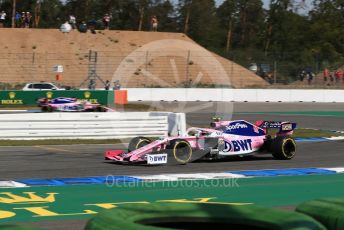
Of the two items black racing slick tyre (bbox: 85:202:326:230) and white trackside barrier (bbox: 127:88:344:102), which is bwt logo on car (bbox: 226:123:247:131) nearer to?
black racing slick tyre (bbox: 85:202:326:230)

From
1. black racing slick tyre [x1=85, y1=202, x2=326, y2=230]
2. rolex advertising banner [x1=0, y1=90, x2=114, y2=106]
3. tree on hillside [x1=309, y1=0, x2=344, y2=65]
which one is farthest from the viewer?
tree on hillside [x1=309, y1=0, x2=344, y2=65]

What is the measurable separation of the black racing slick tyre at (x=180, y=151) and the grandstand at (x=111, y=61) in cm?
2566

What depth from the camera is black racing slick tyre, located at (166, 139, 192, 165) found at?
1308cm

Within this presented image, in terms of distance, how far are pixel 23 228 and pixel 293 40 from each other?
3145 inches

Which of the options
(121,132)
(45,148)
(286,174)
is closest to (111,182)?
(286,174)

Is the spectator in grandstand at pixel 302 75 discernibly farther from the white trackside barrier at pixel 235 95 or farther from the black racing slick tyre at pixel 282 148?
the black racing slick tyre at pixel 282 148

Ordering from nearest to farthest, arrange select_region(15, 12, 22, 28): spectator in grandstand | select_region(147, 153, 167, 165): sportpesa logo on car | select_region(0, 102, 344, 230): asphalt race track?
select_region(0, 102, 344, 230): asphalt race track < select_region(147, 153, 167, 165): sportpesa logo on car < select_region(15, 12, 22, 28): spectator in grandstand

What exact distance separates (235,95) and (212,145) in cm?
2699

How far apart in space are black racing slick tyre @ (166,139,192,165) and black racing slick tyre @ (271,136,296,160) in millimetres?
2114

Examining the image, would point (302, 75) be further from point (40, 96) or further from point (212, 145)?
point (212, 145)

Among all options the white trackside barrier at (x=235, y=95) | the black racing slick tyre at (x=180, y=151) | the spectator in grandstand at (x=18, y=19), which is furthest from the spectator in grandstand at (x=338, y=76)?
the black racing slick tyre at (x=180, y=151)

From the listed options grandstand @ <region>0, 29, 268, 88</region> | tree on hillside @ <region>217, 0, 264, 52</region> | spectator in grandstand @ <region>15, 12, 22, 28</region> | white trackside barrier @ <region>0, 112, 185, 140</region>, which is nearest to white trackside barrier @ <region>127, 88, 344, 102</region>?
grandstand @ <region>0, 29, 268, 88</region>

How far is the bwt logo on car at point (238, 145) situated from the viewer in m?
13.8

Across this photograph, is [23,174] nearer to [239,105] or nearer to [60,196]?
[60,196]
